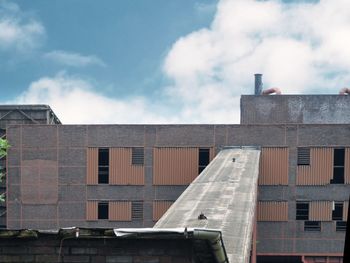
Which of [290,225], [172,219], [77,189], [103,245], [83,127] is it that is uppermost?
[83,127]

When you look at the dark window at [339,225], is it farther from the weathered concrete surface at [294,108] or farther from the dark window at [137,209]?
the dark window at [137,209]

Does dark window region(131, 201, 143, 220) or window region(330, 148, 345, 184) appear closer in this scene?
window region(330, 148, 345, 184)

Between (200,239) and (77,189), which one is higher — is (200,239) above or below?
above

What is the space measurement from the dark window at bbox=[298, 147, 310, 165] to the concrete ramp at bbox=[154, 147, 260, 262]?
4.53 metres

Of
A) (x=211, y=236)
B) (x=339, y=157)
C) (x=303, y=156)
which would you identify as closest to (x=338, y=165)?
(x=339, y=157)

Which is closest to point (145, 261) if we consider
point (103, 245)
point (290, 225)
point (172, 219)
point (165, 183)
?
point (103, 245)

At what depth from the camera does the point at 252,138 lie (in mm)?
23016

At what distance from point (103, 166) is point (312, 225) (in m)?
13.4

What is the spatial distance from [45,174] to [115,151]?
15.1 feet

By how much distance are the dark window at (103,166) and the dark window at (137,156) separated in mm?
1665

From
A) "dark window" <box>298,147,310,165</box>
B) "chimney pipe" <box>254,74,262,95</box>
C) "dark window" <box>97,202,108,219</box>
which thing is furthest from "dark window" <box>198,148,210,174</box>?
"chimney pipe" <box>254,74,262,95</box>

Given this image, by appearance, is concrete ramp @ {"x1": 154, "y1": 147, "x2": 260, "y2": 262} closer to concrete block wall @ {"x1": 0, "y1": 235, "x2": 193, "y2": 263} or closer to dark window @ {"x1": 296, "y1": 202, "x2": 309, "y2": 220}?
concrete block wall @ {"x1": 0, "y1": 235, "x2": 193, "y2": 263}

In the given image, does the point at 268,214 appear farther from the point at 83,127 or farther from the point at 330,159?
the point at 83,127

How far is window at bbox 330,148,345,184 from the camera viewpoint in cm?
2272
